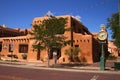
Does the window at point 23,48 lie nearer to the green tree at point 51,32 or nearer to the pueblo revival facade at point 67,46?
the pueblo revival facade at point 67,46

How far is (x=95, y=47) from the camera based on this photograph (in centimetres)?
4159

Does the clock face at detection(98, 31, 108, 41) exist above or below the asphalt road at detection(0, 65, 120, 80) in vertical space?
above

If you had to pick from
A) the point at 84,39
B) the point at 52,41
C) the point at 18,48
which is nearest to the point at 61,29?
the point at 52,41

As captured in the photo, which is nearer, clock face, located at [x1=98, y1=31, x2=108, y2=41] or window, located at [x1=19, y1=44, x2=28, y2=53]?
clock face, located at [x1=98, y1=31, x2=108, y2=41]

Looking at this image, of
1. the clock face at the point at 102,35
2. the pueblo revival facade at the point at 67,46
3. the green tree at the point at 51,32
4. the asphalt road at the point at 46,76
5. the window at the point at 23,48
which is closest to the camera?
the asphalt road at the point at 46,76

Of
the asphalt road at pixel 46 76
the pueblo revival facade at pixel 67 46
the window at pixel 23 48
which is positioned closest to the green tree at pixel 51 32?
the pueblo revival facade at pixel 67 46

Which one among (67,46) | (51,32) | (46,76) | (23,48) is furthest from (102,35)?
(23,48)

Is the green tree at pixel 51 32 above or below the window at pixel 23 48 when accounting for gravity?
above

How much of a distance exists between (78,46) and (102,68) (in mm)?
15968

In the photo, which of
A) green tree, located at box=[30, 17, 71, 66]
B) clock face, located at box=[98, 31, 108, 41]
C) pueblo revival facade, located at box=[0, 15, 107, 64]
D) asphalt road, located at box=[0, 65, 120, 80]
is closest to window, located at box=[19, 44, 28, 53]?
pueblo revival facade, located at box=[0, 15, 107, 64]

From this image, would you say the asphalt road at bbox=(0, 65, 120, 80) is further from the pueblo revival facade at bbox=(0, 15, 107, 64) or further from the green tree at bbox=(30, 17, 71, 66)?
the pueblo revival facade at bbox=(0, 15, 107, 64)

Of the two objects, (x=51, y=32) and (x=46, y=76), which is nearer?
(x=46, y=76)

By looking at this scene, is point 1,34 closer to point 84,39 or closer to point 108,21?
point 84,39

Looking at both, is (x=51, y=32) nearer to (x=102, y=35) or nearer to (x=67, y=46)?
(x=102, y=35)
